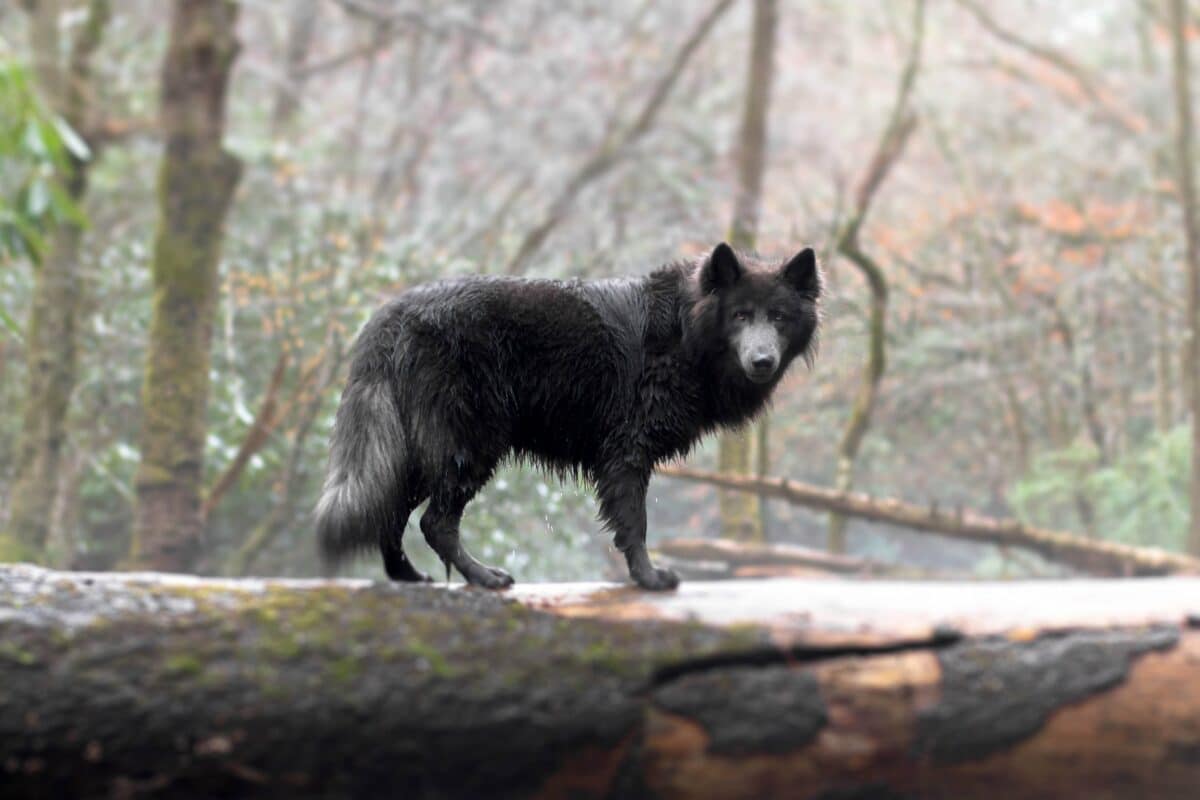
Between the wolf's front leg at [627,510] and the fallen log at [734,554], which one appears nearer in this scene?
the wolf's front leg at [627,510]

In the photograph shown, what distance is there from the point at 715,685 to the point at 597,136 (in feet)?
46.9

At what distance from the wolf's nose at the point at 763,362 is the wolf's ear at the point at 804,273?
0.43 metres

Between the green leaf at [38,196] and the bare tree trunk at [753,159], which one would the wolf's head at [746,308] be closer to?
the green leaf at [38,196]

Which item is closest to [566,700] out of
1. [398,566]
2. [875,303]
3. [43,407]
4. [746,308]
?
[398,566]

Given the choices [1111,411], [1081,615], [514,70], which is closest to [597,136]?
[514,70]

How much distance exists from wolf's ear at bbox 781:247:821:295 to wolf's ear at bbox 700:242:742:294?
0.20m

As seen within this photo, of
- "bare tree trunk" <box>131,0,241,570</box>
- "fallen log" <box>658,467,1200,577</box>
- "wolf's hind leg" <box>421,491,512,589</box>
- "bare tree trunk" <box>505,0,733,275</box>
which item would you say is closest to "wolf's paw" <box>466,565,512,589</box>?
"wolf's hind leg" <box>421,491,512,589</box>

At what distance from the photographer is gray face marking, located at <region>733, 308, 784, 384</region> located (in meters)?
4.29

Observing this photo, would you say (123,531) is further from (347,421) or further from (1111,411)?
(1111,411)

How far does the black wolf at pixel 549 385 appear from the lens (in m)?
4.13

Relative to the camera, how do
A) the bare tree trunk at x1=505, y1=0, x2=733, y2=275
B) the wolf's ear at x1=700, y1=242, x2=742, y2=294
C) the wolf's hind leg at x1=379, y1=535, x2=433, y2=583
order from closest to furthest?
the wolf's hind leg at x1=379, y1=535, x2=433, y2=583 → the wolf's ear at x1=700, y1=242, x2=742, y2=294 → the bare tree trunk at x1=505, y1=0, x2=733, y2=275

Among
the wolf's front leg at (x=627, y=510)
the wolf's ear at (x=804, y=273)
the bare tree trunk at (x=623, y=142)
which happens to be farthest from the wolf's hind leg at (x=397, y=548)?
the bare tree trunk at (x=623, y=142)

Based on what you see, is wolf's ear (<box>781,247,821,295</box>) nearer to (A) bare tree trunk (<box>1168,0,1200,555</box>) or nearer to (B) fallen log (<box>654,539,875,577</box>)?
(B) fallen log (<box>654,539,875,577</box>)

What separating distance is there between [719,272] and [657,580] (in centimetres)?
121
